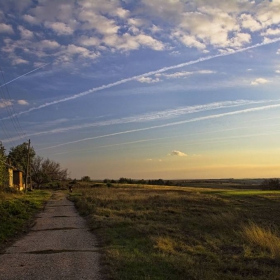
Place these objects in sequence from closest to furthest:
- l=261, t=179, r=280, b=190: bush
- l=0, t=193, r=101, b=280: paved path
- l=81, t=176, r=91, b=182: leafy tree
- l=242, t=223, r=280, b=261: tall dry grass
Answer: l=0, t=193, r=101, b=280: paved path
l=242, t=223, r=280, b=261: tall dry grass
l=261, t=179, r=280, b=190: bush
l=81, t=176, r=91, b=182: leafy tree

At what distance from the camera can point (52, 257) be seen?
9680 millimetres

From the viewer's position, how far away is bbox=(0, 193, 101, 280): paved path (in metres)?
7.77

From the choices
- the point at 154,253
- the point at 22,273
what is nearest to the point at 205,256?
the point at 154,253

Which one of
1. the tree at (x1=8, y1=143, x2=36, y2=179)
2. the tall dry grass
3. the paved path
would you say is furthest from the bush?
the paved path

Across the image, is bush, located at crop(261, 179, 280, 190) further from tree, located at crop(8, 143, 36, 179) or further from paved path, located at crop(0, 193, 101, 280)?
paved path, located at crop(0, 193, 101, 280)

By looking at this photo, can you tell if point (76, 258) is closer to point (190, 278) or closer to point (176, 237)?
point (190, 278)

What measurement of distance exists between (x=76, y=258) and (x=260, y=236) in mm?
6913

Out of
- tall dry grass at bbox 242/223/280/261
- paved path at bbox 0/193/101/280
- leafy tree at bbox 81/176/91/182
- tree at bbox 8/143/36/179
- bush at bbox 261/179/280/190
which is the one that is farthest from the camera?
leafy tree at bbox 81/176/91/182

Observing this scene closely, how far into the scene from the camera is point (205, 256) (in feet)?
32.1

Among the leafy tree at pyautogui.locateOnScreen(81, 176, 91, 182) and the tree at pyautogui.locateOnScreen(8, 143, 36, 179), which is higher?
the tree at pyautogui.locateOnScreen(8, 143, 36, 179)

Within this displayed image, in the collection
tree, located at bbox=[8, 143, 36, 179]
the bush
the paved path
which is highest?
tree, located at bbox=[8, 143, 36, 179]

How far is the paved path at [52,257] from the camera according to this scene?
777cm

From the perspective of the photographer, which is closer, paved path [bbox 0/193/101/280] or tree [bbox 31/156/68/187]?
paved path [bbox 0/193/101/280]

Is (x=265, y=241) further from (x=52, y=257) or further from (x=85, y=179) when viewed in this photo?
(x=85, y=179)
